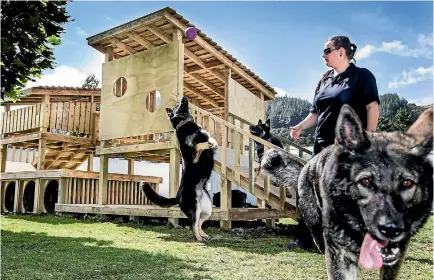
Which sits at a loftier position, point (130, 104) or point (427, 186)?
point (130, 104)

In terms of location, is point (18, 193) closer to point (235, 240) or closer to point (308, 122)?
point (235, 240)

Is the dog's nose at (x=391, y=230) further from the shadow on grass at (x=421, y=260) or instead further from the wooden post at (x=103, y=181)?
the wooden post at (x=103, y=181)

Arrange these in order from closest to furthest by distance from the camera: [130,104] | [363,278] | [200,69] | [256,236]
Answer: [363,278] < [256,236] < [130,104] < [200,69]

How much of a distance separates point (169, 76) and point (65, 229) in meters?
4.22

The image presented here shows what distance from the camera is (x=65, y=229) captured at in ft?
25.2

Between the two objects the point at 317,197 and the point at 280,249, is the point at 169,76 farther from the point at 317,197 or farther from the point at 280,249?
the point at 317,197

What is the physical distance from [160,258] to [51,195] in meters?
9.39

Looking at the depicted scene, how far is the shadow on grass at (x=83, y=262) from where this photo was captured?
11.5 feet

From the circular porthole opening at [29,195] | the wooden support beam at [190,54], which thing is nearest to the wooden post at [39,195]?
the circular porthole opening at [29,195]

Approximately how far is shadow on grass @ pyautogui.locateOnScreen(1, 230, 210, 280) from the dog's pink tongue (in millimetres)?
2790

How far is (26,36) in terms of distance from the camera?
3809mm

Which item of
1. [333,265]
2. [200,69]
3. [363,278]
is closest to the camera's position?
[333,265]

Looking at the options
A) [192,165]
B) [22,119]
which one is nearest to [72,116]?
[22,119]

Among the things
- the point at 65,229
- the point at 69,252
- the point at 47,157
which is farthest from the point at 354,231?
the point at 47,157
